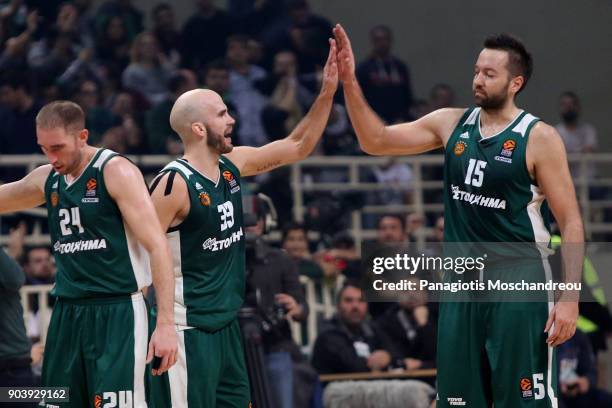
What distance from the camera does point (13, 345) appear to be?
8797mm

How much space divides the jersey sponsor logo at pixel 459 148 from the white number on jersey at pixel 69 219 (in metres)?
2.02

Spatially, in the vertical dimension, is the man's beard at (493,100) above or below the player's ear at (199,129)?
above

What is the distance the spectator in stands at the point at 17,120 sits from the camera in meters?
14.1

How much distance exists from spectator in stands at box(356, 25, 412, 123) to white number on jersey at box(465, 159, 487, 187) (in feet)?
29.2

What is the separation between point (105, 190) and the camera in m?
6.77

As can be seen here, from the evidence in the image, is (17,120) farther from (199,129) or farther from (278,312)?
(199,129)

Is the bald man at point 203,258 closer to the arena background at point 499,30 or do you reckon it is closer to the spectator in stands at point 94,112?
the spectator in stands at point 94,112

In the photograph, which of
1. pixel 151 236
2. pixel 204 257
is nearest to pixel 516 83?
pixel 204 257

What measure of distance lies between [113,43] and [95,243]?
910 centimetres

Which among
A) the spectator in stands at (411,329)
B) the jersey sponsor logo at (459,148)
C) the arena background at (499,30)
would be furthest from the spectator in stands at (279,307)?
the arena background at (499,30)

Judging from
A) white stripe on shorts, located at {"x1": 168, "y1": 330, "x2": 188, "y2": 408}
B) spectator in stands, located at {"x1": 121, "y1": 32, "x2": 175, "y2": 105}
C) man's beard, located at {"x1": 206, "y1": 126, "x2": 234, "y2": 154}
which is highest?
spectator in stands, located at {"x1": 121, "y1": 32, "x2": 175, "y2": 105}

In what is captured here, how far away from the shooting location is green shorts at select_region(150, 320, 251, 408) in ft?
22.5

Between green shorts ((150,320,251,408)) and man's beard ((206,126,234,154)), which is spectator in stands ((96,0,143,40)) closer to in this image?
man's beard ((206,126,234,154))

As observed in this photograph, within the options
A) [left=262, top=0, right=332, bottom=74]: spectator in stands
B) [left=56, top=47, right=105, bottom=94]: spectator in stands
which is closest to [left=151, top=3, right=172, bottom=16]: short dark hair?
[left=56, top=47, right=105, bottom=94]: spectator in stands
